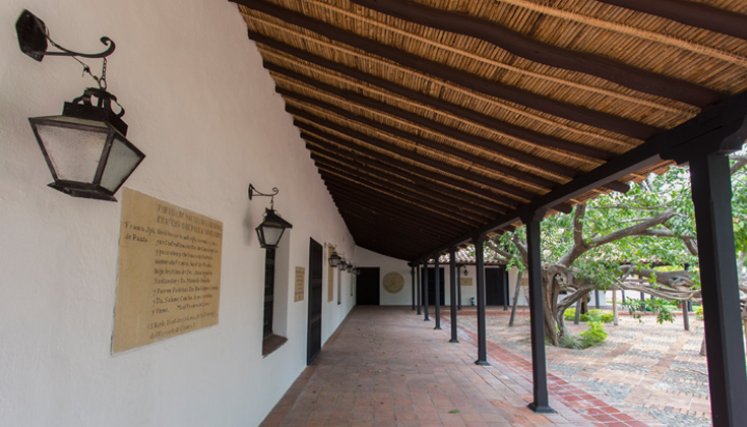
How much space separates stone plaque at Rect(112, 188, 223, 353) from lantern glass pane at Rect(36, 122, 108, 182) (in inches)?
19.1

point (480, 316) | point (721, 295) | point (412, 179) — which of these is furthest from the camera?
point (480, 316)

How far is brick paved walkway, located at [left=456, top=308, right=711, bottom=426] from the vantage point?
185 inches

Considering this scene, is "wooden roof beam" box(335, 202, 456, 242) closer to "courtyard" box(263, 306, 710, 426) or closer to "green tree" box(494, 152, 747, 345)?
"green tree" box(494, 152, 747, 345)

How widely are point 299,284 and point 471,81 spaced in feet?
11.5

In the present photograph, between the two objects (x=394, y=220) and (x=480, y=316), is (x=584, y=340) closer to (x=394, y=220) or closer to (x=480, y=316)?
(x=480, y=316)

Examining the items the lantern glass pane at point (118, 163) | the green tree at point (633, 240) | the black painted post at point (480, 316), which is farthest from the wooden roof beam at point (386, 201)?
the lantern glass pane at point (118, 163)

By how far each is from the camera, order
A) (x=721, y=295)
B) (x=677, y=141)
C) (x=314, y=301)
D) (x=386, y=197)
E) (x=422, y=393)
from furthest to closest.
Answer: (x=386, y=197), (x=314, y=301), (x=422, y=393), (x=677, y=141), (x=721, y=295)

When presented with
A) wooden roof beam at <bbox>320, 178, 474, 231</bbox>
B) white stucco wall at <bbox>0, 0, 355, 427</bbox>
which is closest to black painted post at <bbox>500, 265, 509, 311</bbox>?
wooden roof beam at <bbox>320, 178, 474, 231</bbox>

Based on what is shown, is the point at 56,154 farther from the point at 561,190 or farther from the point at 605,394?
the point at 605,394

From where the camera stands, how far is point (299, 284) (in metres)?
5.35

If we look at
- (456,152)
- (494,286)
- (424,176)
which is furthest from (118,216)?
(494,286)

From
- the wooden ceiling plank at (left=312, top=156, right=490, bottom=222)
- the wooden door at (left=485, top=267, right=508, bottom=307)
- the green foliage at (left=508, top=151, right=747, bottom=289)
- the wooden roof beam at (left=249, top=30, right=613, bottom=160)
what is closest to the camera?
the wooden roof beam at (left=249, top=30, right=613, bottom=160)

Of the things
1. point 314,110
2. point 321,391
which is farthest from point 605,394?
point 314,110

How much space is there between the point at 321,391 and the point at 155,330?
11.4 feet
